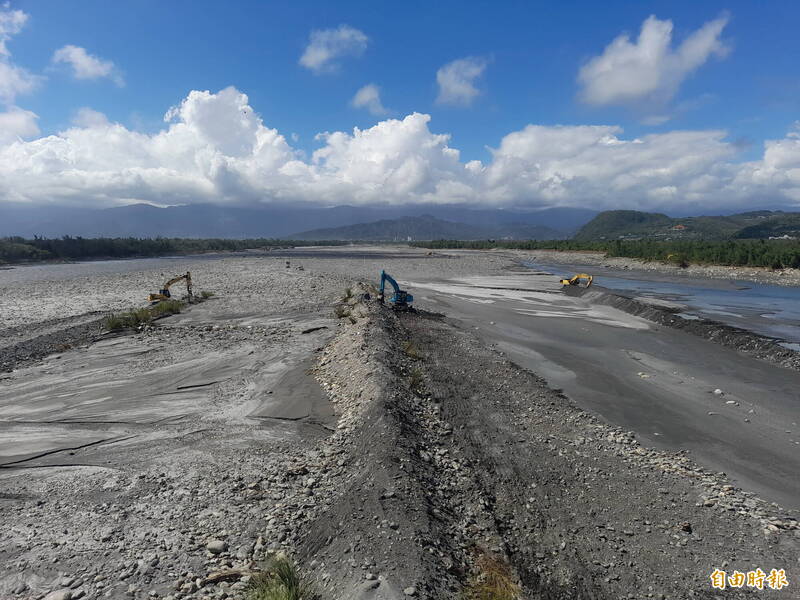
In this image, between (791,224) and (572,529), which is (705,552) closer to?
(572,529)

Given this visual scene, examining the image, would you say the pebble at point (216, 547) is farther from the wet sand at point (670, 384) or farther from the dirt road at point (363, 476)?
the wet sand at point (670, 384)

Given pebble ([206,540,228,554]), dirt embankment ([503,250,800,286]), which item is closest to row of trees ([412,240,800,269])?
dirt embankment ([503,250,800,286])

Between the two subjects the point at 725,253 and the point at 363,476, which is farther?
the point at 725,253

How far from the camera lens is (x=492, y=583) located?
211 inches

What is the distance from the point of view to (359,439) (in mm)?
9047

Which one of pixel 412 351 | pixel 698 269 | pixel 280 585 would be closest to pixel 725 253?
pixel 698 269

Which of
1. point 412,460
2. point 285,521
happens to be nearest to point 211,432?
point 285,521

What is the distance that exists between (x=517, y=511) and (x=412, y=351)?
9344 millimetres

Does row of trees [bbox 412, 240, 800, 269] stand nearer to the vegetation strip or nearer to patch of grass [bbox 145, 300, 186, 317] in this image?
patch of grass [bbox 145, 300, 186, 317]

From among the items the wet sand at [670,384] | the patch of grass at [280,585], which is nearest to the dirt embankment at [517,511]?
the patch of grass at [280,585]

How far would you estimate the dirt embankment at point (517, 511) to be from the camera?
5.58 m

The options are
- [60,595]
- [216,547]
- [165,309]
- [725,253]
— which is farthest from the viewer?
[725,253]

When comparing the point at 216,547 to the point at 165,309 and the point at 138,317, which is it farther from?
the point at 165,309

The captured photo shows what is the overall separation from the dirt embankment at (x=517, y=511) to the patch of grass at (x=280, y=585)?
23 cm
